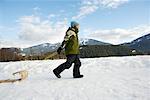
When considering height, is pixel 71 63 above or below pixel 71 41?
below

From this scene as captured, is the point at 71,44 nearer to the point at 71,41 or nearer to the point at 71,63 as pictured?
the point at 71,41

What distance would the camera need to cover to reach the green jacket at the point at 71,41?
8.09m

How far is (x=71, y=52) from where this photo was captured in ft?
26.9

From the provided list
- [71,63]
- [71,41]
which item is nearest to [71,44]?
[71,41]

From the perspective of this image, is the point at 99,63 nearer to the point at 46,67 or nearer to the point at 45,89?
the point at 46,67

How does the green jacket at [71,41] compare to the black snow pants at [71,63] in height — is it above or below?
above

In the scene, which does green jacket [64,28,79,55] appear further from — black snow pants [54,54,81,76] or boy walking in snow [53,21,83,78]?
black snow pants [54,54,81,76]

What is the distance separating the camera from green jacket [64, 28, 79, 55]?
8094 millimetres

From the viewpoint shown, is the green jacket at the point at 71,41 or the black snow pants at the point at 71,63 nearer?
the green jacket at the point at 71,41

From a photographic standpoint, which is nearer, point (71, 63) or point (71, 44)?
point (71, 44)

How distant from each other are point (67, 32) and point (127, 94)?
308cm

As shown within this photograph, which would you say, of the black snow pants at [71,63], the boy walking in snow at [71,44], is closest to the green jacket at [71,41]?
the boy walking in snow at [71,44]

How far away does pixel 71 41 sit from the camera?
816cm

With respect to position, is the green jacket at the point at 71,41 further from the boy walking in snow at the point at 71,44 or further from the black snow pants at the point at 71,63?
the black snow pants at the point at 71,63
